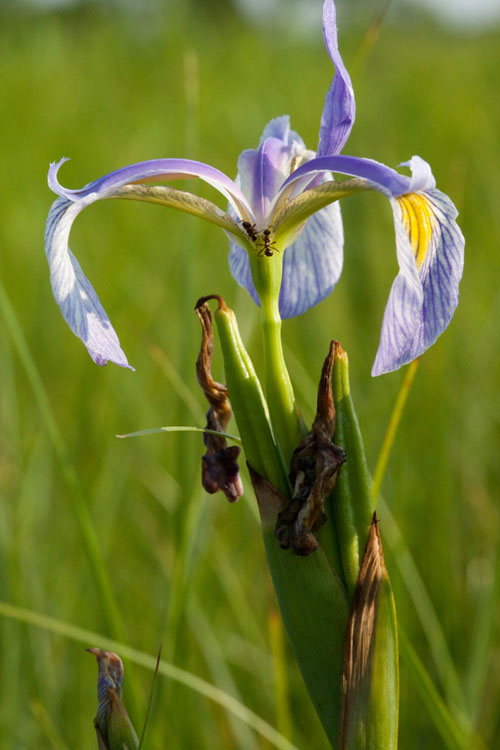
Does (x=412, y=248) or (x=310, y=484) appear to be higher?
(x=412, y=248)

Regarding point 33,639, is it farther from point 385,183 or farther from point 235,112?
point 235,112

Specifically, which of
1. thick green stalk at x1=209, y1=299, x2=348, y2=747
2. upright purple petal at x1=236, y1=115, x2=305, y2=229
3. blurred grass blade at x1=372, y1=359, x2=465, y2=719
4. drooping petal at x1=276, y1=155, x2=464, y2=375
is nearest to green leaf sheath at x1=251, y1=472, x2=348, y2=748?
thick green stalk at x1=209, y1=299, x2=348, y2=747

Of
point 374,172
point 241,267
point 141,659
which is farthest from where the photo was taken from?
point 141,659

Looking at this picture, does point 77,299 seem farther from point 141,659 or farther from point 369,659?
point 141,659

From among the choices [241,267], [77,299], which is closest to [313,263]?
[241,267]

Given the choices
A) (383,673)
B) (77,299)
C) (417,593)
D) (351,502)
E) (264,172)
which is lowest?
(417,593)

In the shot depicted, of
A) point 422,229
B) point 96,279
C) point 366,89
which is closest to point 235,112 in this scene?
point 366,89

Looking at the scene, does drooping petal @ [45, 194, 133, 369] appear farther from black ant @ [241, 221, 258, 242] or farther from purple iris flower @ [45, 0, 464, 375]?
black ant @ [241, 221, 258, 242]
